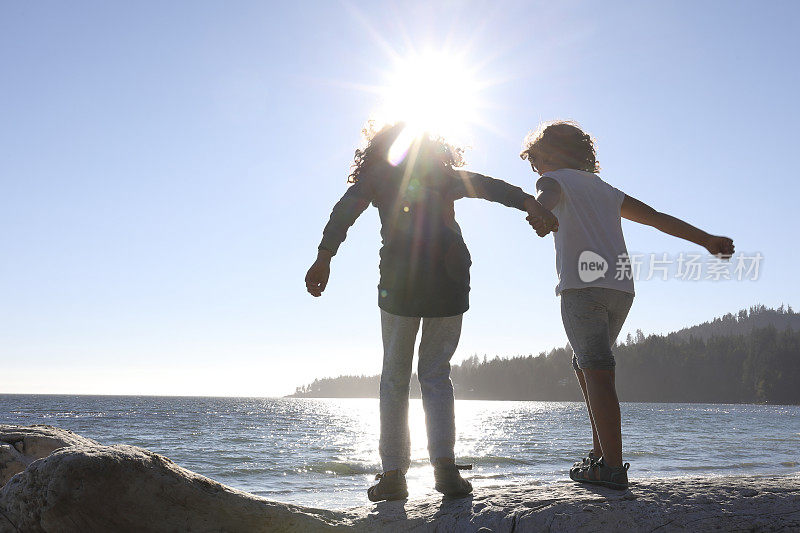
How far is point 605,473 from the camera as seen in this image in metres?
2.83

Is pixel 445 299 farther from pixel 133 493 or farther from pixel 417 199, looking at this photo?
pixel 133 493

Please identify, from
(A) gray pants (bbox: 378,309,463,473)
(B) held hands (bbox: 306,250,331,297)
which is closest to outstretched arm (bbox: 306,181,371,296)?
(B) held hands (bbox: 306,250,331,297)

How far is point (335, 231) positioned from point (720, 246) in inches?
91.0

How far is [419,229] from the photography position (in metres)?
3.13

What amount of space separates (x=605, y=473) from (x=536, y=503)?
0.52 metres

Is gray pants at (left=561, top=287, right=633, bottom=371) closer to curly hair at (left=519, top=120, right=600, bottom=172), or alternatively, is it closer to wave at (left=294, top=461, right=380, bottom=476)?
curly hair at (left=519, top=120, right=600, bottom=172)


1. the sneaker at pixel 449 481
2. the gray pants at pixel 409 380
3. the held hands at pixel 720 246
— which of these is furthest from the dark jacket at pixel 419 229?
the held hands at pixel 720 246

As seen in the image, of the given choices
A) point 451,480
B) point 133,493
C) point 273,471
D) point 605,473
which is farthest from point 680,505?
point 273,471

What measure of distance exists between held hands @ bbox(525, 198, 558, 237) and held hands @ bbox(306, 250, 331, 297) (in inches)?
43.5

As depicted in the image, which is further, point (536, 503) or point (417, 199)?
point (417, 199)

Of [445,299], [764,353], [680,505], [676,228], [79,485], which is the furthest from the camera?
[764,353]

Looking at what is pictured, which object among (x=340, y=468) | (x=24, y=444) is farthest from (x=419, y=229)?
(x=340, y=468)

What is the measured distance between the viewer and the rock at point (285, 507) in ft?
7.48

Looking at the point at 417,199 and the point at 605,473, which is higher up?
the point at 417,199
